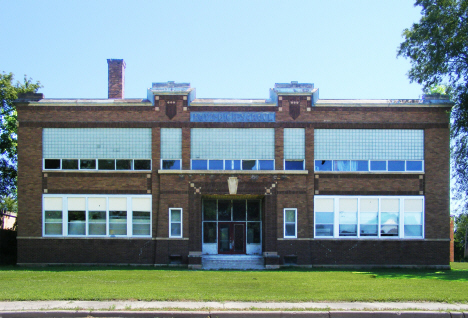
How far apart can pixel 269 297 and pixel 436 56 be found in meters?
19.1

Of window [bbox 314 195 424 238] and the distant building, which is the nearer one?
the distant building

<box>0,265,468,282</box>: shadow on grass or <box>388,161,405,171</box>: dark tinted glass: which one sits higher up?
<box>388,161,405,171</box>: dark tinted glass

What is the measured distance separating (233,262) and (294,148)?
6.84 meters

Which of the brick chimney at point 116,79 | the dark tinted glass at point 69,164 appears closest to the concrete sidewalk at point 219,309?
the dark tinted glass at point 69,164

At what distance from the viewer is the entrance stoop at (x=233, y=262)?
2555 cm

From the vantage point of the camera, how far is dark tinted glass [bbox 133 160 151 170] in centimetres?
2630

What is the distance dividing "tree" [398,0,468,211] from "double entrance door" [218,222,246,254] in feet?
42.4

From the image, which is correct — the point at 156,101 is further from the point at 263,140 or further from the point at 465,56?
the point at 465,56

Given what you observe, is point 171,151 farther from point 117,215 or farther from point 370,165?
point 370,165

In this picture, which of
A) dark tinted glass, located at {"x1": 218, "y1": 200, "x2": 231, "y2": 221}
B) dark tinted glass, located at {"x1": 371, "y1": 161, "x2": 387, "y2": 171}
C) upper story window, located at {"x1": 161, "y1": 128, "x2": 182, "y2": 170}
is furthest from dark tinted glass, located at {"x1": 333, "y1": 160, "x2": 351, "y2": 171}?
upper story window, located at {"x1": 161, "y1": 128, "x2": 182, "y2": 170}

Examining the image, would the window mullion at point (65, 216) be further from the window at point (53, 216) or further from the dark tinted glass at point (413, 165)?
the dark tinted glass at point (413, 165)

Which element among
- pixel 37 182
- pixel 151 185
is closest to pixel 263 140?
pixel 151 185

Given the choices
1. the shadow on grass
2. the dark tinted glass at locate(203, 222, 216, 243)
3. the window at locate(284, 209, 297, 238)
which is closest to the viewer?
the shadow on grass

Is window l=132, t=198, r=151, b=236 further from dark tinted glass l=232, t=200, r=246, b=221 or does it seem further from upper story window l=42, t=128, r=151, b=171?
dark tinted glass l=232, t=200, r=246, b=221
